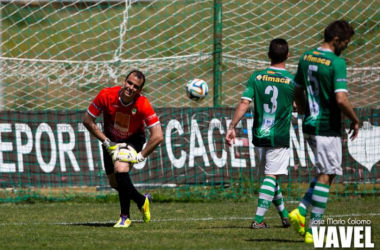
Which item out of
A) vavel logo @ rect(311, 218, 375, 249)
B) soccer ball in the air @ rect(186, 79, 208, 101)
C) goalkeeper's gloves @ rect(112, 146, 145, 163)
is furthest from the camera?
soccer ball in the air @ rect(186, 79, 208, 101)

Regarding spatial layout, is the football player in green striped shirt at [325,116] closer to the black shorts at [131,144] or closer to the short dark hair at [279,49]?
the short dark hair at [279,49]

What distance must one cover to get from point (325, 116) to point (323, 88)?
27 centimetres

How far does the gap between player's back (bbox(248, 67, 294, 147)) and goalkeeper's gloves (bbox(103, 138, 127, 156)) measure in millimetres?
1720

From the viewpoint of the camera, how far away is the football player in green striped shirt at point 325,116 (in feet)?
19.9

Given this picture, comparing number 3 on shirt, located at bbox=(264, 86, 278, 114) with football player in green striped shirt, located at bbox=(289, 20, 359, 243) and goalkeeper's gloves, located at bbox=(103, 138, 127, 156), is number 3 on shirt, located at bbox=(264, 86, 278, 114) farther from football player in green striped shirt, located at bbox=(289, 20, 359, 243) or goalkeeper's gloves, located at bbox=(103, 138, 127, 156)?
goalkeeper's gloves, located at bbox=(103, 138, 127, 156)

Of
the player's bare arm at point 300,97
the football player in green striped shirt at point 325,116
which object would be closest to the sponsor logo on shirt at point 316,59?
the football player in green striped shirt at point 325,116

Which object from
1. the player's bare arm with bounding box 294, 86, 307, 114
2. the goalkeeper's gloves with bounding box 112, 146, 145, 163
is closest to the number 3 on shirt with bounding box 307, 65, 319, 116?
the player's bare arm with bounding box 294, 86, 307, 114

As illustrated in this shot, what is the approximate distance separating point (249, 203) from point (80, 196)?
10.3 ft

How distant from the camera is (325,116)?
614cm

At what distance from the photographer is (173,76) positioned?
59.4 ft

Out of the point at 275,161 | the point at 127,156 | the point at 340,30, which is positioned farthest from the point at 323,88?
the point at 127,156

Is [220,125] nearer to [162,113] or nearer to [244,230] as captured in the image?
[162,113]

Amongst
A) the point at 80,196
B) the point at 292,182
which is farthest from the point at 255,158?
the point at 80,196

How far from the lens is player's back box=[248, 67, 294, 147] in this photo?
728cm
